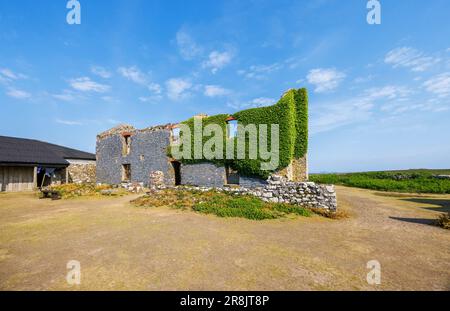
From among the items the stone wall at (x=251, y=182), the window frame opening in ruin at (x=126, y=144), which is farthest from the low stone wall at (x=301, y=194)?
the window frame opening in ruin at (x=126, y=144)

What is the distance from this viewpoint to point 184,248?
542 cm

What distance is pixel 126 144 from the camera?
21.6 meters

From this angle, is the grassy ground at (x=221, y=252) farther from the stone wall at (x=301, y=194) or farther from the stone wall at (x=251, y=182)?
the stone wall at (x=251, y=182)

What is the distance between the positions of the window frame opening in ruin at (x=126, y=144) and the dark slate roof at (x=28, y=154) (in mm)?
7292

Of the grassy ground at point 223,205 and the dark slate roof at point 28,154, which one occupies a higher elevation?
the dark slate roof at point 28,154

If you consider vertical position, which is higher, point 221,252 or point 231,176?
point 231,176

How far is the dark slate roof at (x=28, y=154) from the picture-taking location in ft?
62.0

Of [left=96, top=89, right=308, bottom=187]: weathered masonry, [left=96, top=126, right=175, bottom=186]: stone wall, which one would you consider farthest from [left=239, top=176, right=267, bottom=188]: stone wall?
[left=96, top=126, right=175, bottom=186]: stone wall

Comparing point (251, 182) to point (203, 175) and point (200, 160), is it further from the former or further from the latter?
point (200, 160)

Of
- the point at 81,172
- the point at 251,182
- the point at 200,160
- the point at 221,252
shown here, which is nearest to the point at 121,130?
the point at 81,172

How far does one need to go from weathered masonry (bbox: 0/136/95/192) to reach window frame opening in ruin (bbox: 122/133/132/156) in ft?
23.9

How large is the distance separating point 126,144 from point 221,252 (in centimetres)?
1988

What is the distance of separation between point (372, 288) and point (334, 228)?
416 centimetres
